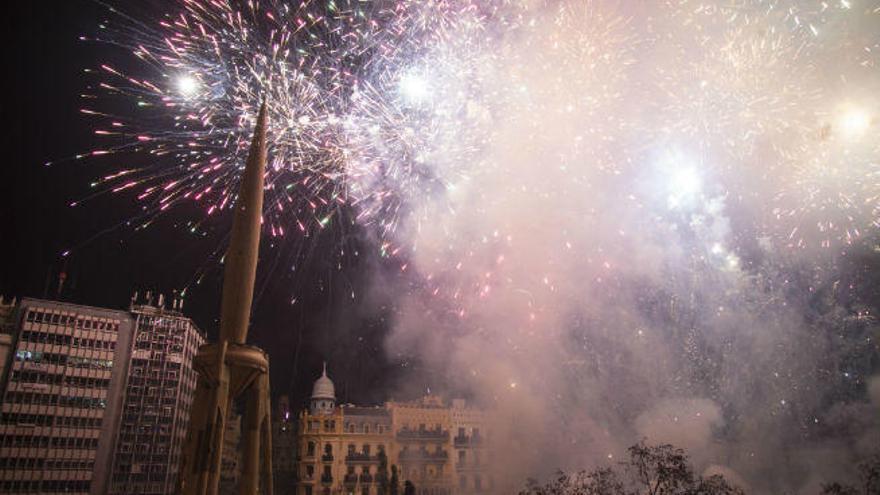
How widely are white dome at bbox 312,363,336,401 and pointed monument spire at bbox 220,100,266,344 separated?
61465mm

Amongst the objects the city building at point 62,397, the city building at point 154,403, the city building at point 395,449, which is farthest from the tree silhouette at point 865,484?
the city building at point 62,397

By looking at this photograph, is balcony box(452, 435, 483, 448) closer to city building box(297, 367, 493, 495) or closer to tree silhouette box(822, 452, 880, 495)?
city building box(297, 367, 493, 495)

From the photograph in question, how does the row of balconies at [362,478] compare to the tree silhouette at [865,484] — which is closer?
the tree silhouette at [865,484]

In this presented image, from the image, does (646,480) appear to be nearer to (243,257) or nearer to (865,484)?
(865,484)

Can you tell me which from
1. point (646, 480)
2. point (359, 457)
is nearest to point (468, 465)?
point (359, 457)

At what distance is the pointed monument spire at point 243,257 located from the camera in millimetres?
19281

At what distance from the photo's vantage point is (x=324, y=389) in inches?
3098

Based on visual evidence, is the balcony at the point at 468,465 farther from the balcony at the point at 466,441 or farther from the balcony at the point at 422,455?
the balcony at the point at 466,441

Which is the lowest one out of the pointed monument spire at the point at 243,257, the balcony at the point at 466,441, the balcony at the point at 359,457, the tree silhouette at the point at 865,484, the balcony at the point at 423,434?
the tree silhouette at the point at 865,484

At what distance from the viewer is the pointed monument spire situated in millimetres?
19281

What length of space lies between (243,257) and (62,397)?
2414 inches

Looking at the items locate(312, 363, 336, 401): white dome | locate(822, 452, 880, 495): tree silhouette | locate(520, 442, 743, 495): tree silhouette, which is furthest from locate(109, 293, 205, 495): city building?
locate(822, 452, 880, 495): tree silhouette

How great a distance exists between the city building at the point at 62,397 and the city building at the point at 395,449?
78.6 feet

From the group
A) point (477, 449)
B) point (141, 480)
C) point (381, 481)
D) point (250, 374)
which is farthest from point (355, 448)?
point (250, 374)
